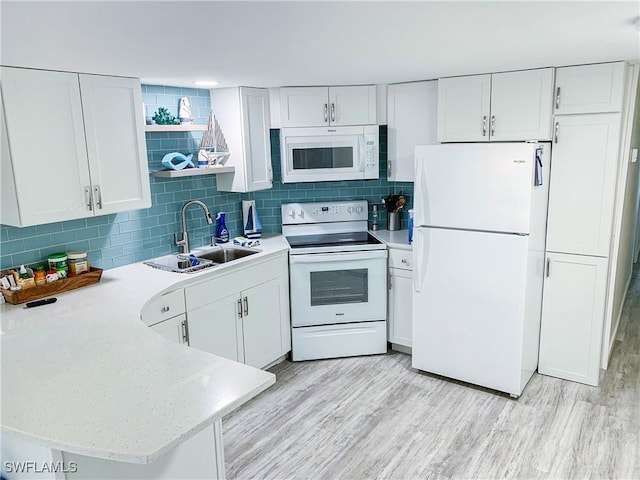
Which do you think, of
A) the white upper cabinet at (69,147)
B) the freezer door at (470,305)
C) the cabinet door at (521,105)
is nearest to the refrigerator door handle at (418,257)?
the freezer door at (470,305)

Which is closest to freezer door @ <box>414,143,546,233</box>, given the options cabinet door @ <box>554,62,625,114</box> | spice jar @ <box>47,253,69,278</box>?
cabinet door @ <box>554,62,625,114</box>

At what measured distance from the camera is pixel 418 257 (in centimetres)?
343

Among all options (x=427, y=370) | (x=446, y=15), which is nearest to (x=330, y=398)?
(x=427, y=370)

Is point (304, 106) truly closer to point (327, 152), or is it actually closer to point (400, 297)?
point (327, 152)

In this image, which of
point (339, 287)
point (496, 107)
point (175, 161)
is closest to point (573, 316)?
point (496, 107)

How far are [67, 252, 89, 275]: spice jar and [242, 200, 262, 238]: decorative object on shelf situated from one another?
4.55ft

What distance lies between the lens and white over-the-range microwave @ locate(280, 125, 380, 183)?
149 inches

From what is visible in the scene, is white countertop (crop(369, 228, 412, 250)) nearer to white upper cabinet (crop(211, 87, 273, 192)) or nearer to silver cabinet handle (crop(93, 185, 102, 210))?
white upper cabinet (crop(211, 87, 273, 192))

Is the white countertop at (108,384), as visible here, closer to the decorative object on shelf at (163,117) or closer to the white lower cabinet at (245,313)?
the white lower cabinet at (245,313)

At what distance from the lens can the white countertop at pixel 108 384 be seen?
4.28ft

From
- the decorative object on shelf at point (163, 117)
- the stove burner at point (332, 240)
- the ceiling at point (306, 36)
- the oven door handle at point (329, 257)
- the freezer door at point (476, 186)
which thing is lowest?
the oven door handle at point (329, 257)

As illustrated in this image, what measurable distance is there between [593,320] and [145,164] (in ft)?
9.98

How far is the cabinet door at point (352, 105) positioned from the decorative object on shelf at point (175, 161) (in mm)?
1136

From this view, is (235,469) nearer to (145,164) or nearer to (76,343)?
(76,343)
